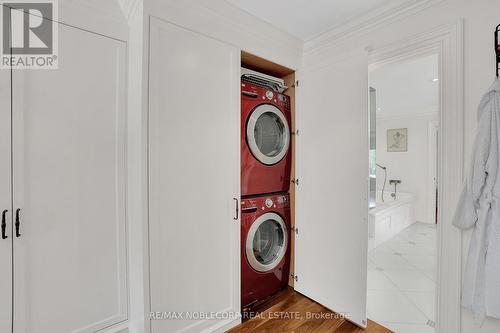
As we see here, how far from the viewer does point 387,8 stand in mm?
1620

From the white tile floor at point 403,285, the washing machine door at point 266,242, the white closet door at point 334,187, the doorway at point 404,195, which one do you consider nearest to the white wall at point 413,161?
the doorway at point 404,195

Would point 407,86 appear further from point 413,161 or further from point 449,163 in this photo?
point 449,163

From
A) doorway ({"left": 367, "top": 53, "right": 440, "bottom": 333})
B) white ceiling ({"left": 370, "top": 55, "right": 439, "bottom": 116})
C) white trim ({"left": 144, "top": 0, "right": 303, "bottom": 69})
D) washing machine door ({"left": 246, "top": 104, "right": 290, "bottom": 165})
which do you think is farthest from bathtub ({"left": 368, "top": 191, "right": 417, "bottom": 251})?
white trim ({"left": 144, "top": 0, "right": 303, "bottom": 69})

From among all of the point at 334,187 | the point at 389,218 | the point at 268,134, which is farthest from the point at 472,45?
the point at 389,218

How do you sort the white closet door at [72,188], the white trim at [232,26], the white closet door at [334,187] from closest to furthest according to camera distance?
the white closet door at [72,188] → the white trim at [232,26] → the white closet door at [334,187]

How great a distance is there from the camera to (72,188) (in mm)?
1470

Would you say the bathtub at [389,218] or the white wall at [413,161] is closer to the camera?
the bathtub at [389,218]

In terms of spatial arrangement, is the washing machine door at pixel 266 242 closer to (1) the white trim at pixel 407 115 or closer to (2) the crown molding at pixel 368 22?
(2) the crown molding at pixel 368 22

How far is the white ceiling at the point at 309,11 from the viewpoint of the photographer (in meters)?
1.63

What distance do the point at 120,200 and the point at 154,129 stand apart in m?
0.64

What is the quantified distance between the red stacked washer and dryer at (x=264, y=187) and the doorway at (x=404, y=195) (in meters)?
0.80

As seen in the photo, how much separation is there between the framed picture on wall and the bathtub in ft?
3.43

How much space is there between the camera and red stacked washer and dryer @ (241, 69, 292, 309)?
193 centimetres

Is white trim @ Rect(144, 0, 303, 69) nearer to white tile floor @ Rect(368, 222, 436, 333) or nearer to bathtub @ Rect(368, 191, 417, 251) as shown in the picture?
white tile floor @ Rect(368, 222, 436, 333)
